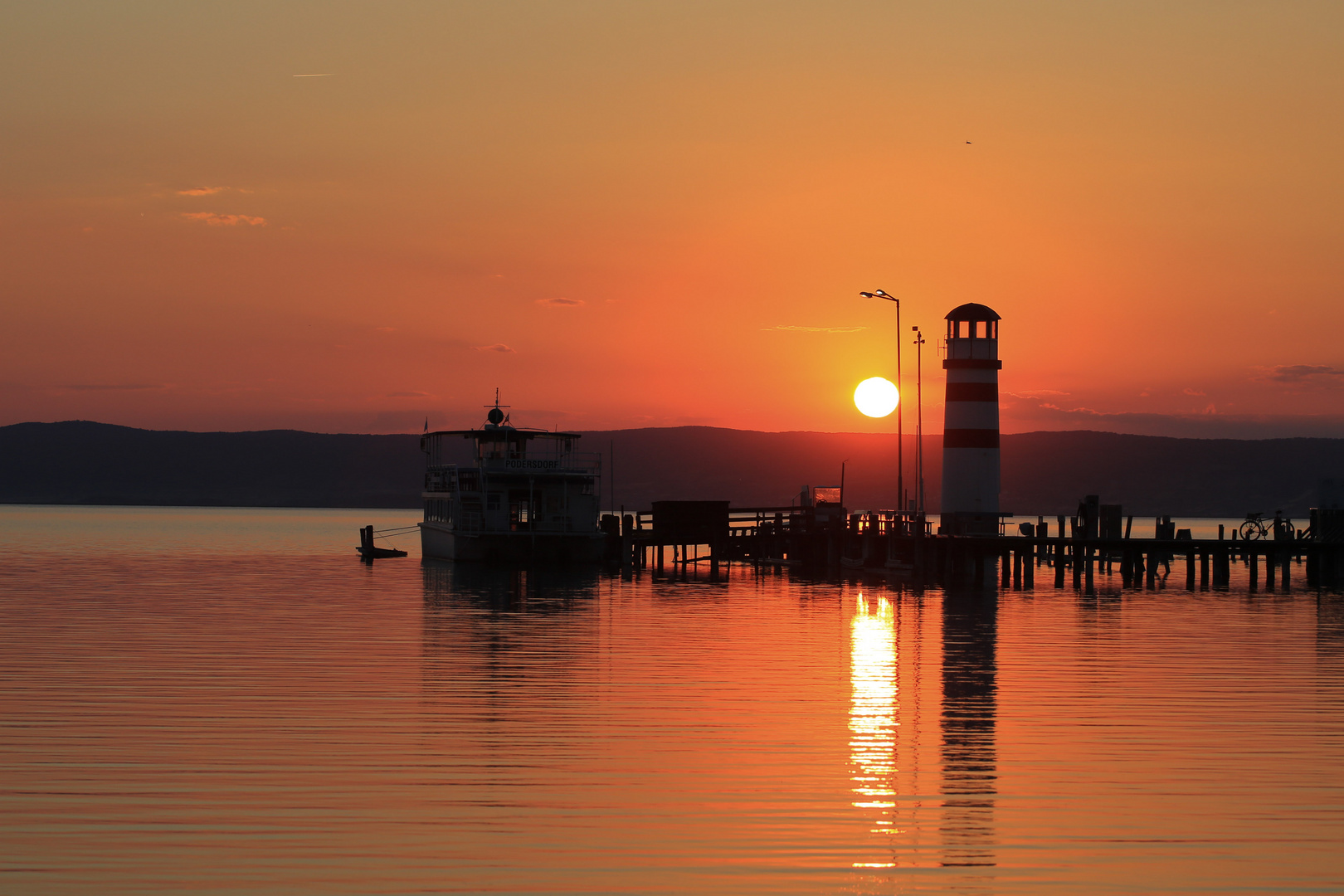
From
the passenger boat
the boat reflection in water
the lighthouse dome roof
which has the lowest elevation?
the boat reflection in water

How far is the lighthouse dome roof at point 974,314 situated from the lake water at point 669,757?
17.8 meters

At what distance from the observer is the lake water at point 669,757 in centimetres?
1185

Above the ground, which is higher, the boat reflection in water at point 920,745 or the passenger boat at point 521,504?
the passenger boat at point 521,504

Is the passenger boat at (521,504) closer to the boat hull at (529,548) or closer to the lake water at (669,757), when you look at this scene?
the boat hull at (529,548)

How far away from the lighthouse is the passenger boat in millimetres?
17282

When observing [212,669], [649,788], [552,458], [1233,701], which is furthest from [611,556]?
[649,788]

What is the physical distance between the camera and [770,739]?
59.6 ft

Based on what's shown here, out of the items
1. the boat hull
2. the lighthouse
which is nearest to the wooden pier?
the lighthouse

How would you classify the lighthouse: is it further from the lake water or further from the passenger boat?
the passenger boat

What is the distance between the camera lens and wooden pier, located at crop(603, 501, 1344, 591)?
2137 inches

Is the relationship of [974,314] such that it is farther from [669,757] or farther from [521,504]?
[669,757]

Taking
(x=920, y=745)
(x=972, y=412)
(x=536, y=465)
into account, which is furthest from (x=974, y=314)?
(x=920, y=745)

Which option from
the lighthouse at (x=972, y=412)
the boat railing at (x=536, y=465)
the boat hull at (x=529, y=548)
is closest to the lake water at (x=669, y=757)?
the lighthouse at (x=972, y=412)

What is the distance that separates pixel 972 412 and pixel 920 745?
114 ft
